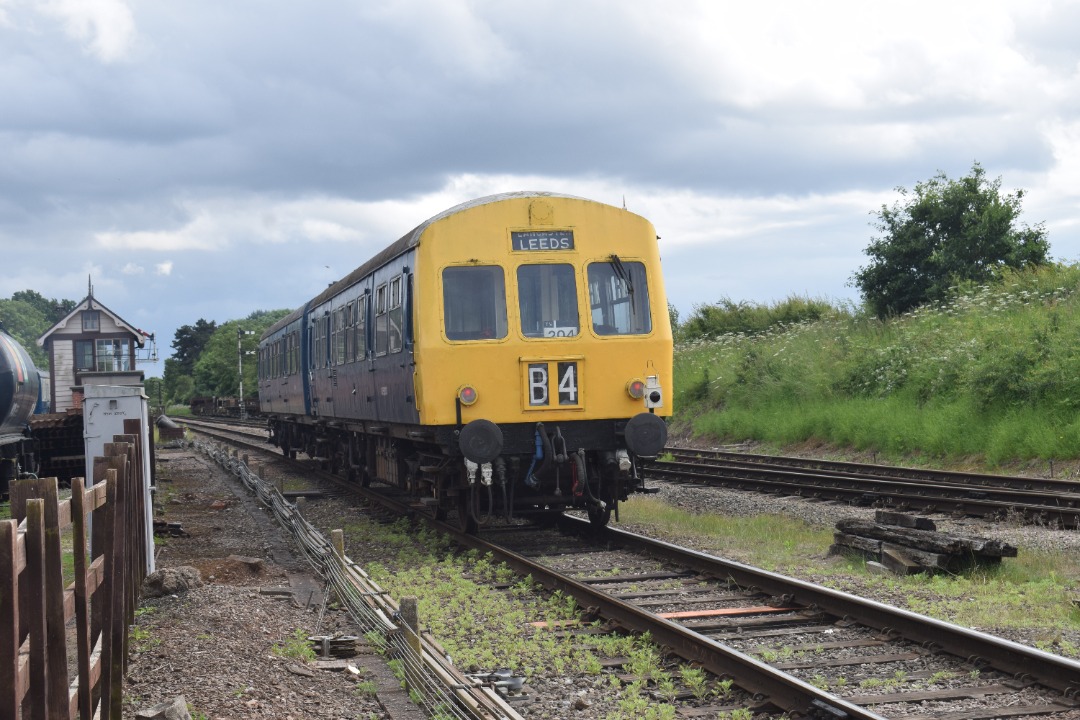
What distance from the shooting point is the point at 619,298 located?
1114cm

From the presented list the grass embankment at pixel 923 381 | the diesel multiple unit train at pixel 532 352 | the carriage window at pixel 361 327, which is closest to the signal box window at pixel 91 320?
the grass embankment at pixel 923 381

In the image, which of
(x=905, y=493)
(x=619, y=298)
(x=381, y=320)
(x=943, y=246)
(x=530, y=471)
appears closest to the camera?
(x=530, y=471)

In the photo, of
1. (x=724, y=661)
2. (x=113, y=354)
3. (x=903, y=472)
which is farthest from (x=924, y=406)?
(x=113, y=354)

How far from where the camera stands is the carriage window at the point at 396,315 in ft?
38.3

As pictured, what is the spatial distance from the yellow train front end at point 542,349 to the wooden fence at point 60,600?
4.39 meters

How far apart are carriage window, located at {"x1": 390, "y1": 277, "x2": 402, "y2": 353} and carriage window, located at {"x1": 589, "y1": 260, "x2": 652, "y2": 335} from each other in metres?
2.07

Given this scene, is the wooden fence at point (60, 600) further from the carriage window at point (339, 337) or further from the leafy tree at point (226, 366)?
the leafy tree at point (226, 366)

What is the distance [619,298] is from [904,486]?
17.2ft

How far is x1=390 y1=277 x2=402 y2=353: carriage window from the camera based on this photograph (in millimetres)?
11664

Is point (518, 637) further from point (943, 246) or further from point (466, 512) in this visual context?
point (943, 246)

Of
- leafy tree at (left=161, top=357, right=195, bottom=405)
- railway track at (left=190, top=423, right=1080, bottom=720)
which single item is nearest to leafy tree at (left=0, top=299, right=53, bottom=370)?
leafy tree at (left=161, top=357, right=195, bottom=405)

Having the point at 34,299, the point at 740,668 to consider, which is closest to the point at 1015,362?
the point at 740,668

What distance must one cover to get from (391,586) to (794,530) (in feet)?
15.2

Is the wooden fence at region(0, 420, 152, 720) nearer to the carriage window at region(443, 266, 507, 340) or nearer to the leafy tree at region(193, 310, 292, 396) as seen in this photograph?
the carriage window at region(443, 266, 507, 340)
